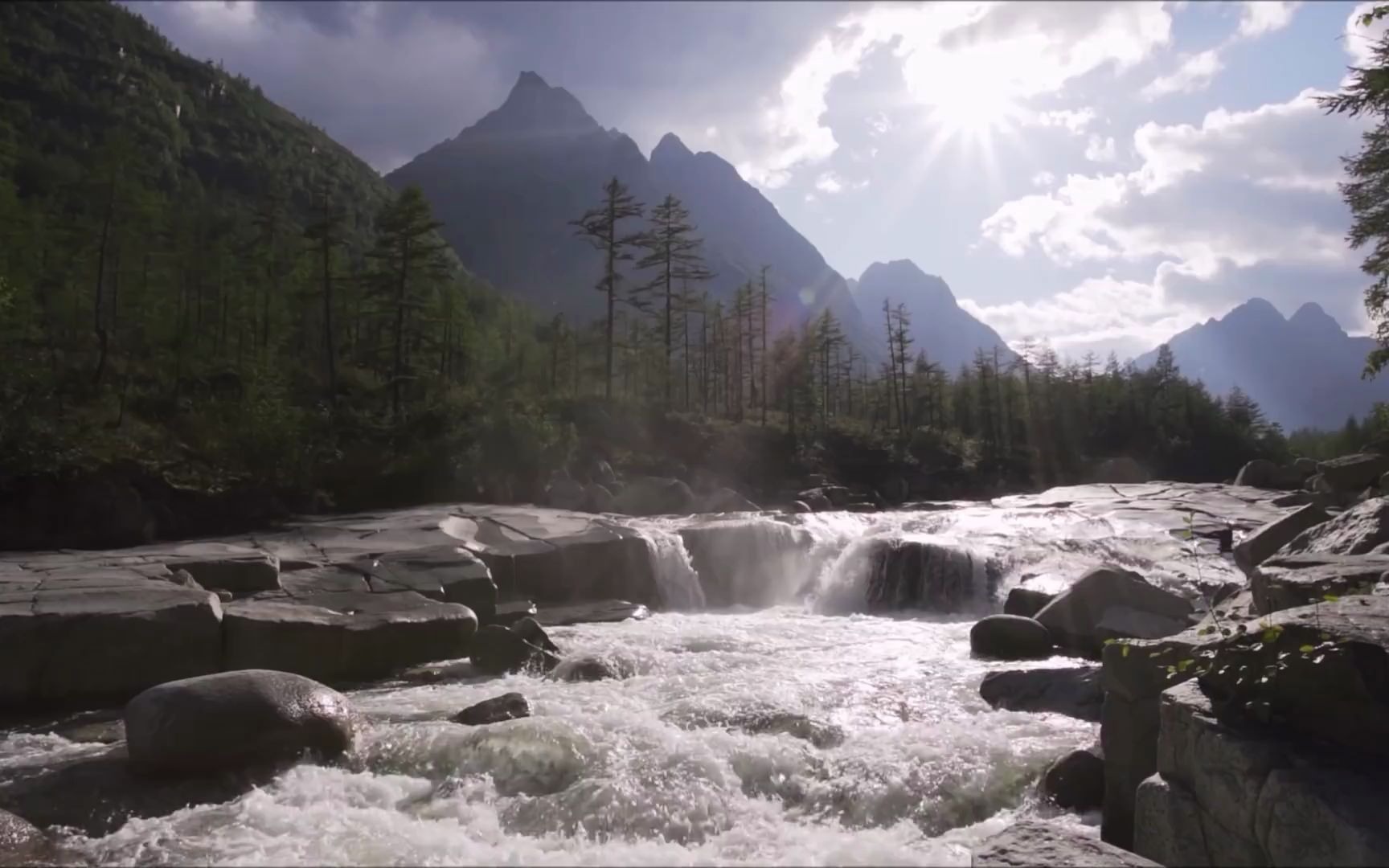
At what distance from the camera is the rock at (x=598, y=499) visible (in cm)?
2839

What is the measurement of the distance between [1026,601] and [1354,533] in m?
6.21

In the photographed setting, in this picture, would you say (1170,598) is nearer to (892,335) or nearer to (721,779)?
(721,779)

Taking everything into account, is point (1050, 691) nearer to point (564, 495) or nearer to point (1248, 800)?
point (1248, 800)

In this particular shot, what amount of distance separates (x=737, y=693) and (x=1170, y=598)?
22.1ft

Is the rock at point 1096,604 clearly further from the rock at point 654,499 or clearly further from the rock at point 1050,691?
the rock at point 654,499

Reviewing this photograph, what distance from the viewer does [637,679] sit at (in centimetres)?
1168

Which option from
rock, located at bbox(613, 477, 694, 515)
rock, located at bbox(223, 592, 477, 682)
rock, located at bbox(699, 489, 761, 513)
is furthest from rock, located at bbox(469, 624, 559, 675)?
rock, located at bbox(699, 489, 761, 513)

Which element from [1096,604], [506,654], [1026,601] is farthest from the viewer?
[1026,601]

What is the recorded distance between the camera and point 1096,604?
13094 millimetres

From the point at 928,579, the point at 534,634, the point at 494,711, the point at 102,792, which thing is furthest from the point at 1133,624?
the point at 102,792

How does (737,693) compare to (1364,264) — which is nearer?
(737,693)

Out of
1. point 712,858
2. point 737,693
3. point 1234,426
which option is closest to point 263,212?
point 737,693

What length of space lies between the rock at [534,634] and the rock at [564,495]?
48.8 feet

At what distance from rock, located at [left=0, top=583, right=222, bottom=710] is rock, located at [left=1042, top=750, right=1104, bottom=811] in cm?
1026
